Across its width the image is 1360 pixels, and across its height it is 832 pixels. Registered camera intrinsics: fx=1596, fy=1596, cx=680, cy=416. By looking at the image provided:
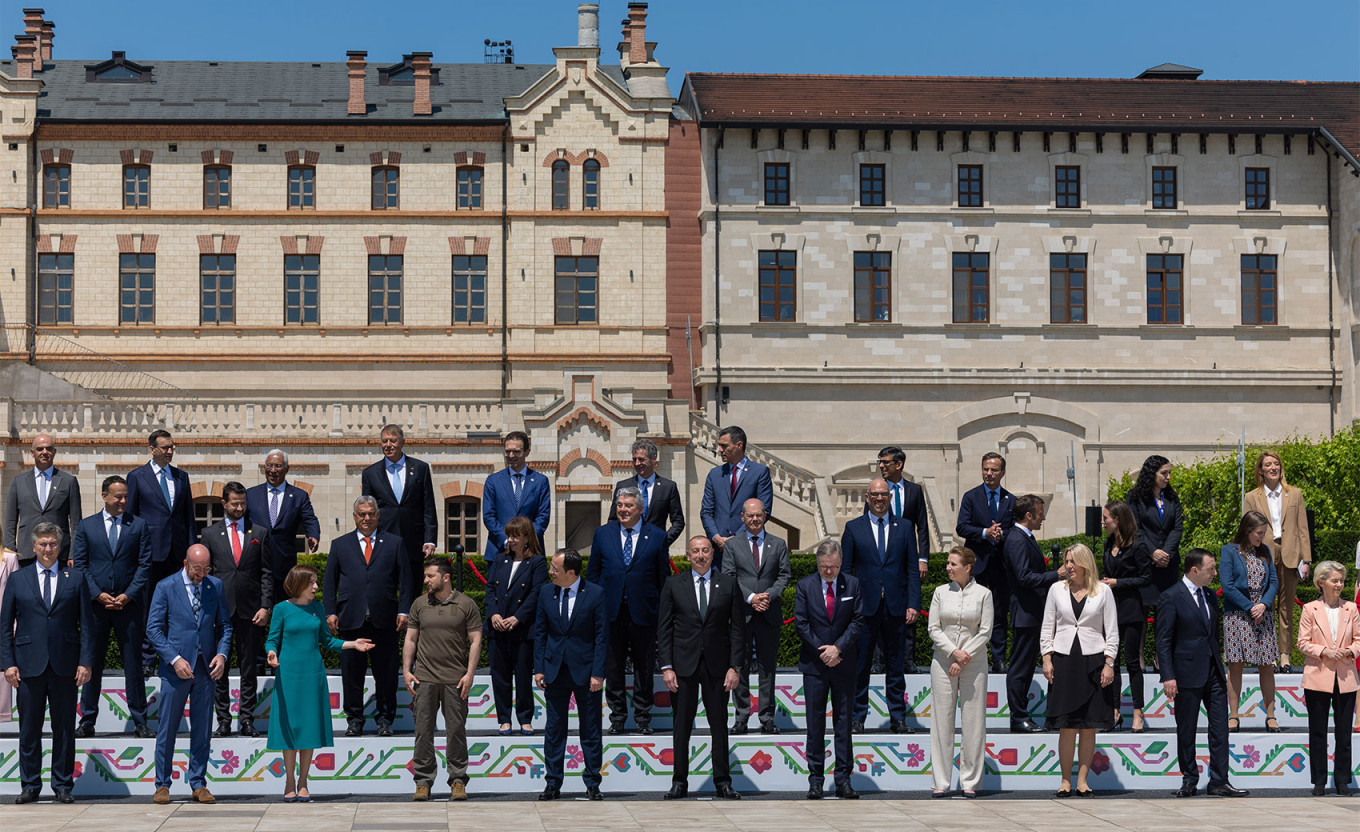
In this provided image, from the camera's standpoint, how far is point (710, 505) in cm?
1530

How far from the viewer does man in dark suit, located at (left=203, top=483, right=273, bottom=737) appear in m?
14.5

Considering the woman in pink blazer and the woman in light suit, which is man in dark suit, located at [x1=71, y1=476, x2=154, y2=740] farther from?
the woman in pink blazer

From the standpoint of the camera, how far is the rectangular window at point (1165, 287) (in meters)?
41.5

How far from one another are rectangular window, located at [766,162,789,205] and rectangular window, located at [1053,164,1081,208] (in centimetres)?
700

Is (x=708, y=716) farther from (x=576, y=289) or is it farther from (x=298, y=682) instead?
(x=576, y=289)

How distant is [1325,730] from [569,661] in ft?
21.4

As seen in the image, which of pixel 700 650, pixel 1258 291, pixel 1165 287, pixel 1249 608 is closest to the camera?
pixel 700 650

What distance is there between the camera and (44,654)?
43.5ft

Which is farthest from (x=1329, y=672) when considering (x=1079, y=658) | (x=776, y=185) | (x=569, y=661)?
(x=776, y=185)

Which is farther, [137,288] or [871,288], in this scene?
[871,288]

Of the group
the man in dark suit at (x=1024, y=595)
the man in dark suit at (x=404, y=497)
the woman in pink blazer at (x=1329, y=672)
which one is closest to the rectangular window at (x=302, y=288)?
the man in dark suit at (x=404, y=497)

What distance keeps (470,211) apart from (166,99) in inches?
339

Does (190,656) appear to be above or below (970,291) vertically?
below

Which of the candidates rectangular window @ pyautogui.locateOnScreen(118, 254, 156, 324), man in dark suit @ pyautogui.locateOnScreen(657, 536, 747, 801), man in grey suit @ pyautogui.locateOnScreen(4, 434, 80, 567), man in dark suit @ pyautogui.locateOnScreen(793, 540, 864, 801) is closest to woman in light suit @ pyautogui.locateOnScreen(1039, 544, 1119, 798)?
man in dark suit @ pyautogui.locateOnScreen(793, 540, 864, 801)
